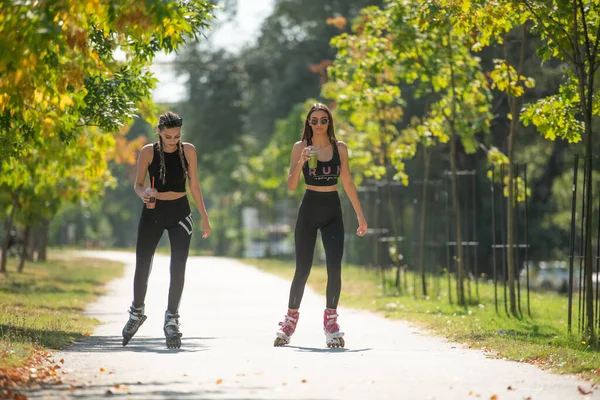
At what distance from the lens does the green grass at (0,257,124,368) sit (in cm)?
995

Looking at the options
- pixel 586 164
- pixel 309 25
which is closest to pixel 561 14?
pixel 586 164

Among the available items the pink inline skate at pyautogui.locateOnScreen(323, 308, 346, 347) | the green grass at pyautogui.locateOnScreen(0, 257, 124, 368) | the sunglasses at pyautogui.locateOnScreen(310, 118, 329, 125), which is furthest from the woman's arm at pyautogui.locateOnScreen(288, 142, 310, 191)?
the green grass at pyautogui.locateOnScreen(0, 257, 124, 368)

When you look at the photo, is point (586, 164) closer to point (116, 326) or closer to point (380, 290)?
point (116, 326)

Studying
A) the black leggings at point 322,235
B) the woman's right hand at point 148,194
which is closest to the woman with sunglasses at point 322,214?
the black leggings at point 322,235

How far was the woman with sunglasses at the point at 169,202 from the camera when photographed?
390 inches

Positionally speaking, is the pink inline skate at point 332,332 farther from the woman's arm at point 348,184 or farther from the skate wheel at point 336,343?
the woman's arm at point 348,184

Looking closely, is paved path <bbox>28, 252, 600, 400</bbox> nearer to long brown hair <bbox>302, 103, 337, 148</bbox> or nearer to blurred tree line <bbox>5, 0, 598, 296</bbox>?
long brown hair <bbox>302, 103, 337, 148</bbox>

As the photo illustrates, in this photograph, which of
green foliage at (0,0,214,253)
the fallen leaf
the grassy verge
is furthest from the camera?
the grassy verge

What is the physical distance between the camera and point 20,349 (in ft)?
30.6

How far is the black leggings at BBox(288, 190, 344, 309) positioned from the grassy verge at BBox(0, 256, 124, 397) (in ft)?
7.66

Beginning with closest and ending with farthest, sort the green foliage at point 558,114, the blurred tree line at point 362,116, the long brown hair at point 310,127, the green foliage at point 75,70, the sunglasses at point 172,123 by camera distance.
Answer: the green foliage at point 75,70
the sunglasses at point 172,123
the long brown hair at point 310,127
the green foliage at point 558,114
the blurred tree line at point 362,116

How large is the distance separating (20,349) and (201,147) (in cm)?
4540

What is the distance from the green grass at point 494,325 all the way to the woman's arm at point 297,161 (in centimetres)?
236

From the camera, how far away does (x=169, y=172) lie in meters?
9.95
